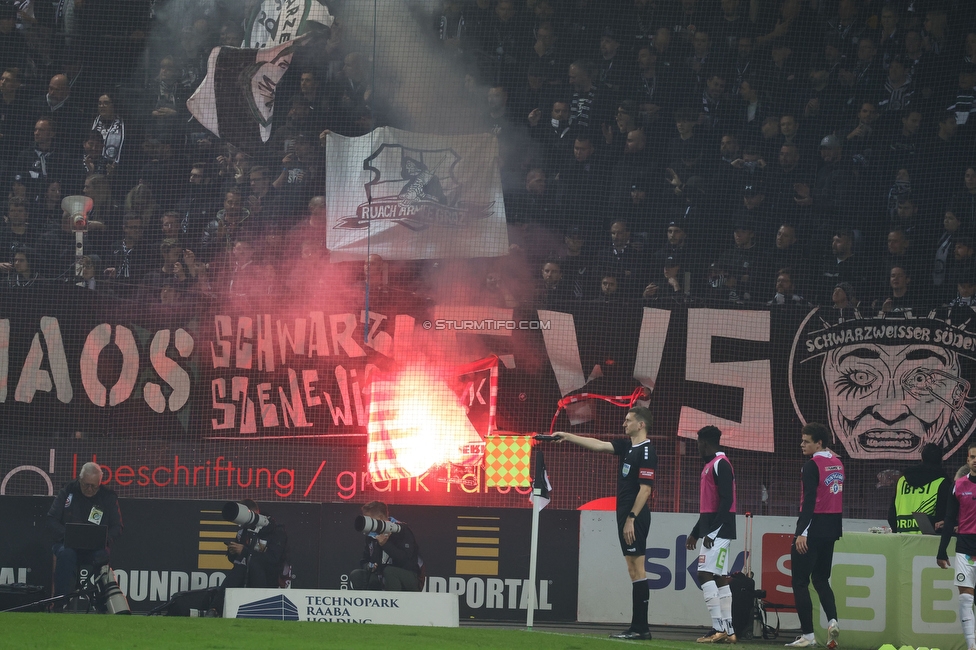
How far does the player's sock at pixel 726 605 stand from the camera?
778 cm

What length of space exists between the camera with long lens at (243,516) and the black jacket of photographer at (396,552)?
0.93 metres

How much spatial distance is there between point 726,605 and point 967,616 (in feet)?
5.33

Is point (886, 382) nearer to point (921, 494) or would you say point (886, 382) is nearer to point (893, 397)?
point (893, 397)

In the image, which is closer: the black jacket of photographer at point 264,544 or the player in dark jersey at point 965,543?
the player in dark jersey at point 965,543

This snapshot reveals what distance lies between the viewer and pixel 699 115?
44.5 ft

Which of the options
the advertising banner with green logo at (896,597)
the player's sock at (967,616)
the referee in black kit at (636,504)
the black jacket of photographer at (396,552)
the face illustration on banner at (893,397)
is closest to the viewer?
the player's sock at (967,616)

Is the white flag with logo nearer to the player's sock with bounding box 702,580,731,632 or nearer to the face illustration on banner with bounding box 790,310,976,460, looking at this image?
the face illustration on banner with bounding box 790,310,976,460

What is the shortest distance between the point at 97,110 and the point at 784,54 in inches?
349

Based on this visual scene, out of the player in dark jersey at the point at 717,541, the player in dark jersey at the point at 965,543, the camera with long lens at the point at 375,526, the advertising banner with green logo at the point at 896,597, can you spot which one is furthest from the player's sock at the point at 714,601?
the camera with long lens at the point at 375,526

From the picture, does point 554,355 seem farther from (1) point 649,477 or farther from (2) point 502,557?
(1) point 649,477

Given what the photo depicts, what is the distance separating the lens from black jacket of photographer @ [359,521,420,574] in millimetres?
9547

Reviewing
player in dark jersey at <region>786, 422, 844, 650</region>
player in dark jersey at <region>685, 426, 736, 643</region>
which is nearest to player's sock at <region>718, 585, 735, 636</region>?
player in dark jersey at <region>685, 426, 736, 643</region>

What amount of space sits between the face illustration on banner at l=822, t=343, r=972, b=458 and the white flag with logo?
423 cm

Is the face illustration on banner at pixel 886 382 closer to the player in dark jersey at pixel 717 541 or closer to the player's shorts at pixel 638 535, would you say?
the player in dark jersey at pixel 717 541
